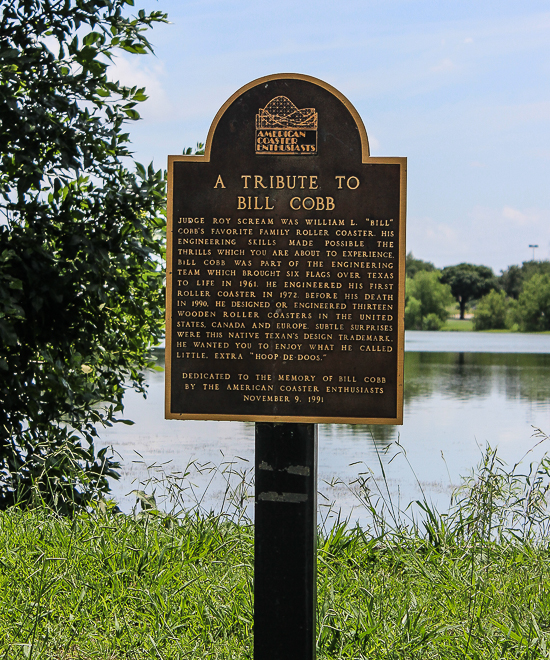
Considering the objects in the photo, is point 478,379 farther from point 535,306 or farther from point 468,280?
point 468,280

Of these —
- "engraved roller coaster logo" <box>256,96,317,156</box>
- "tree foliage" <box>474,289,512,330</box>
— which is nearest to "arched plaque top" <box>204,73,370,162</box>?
"engraved roller coaster logo" <box>256,96,317,156</box>

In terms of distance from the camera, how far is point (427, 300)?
80875mm

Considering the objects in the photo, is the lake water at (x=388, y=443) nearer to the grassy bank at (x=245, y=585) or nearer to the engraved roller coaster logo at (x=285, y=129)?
the grassy bank at (x=245, y=585)

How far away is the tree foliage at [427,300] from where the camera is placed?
257ft

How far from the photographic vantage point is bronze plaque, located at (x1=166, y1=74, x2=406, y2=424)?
10.3 ft

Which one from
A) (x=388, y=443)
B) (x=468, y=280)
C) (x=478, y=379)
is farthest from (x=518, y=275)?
(x=388, y=443)

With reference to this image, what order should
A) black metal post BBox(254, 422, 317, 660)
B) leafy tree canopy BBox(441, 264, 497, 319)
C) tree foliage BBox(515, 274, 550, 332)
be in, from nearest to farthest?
black metal post BBox(254, 422, 317, 660) → tree foliage BBox(515, 274, 550, 332) → leafy tree canopy BBox(441, 264, 497, 319)

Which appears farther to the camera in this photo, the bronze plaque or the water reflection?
the water reflection

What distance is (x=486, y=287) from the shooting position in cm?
9294

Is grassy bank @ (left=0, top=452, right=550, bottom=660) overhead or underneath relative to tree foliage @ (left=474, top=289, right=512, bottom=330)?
underneath

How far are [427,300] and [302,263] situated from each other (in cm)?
7971

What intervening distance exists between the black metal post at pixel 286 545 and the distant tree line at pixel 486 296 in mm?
69160

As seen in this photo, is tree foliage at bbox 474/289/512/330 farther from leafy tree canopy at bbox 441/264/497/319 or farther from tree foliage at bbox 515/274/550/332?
leafy tree canopy at bbox 441/264/497/319

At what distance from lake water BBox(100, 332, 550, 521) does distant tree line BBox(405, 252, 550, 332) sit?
2143 inches
